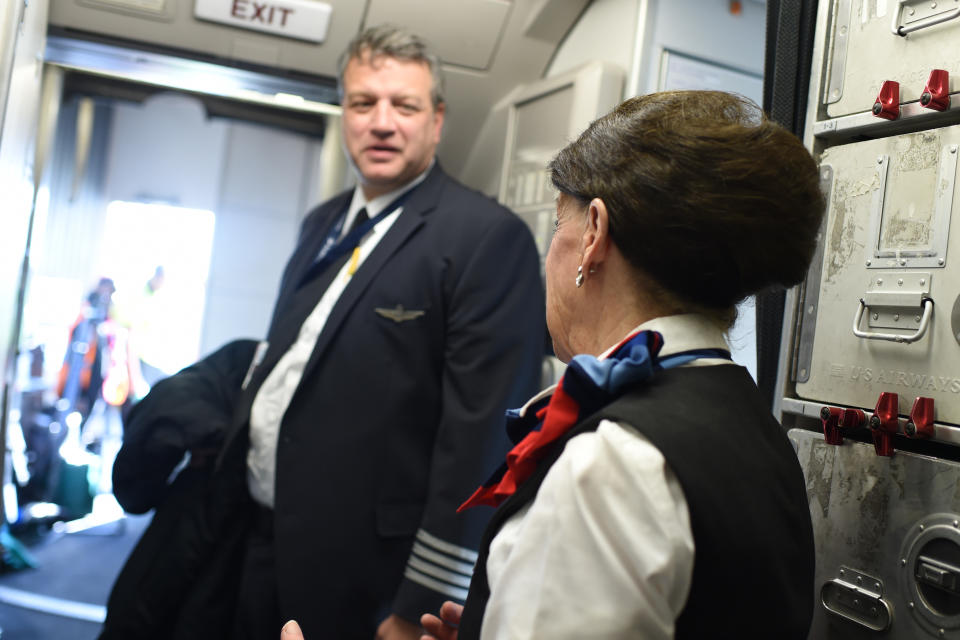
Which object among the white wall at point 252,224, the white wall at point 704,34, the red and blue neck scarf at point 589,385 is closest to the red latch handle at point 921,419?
the red and blue neck scarf at point 589,385

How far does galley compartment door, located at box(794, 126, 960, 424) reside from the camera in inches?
46.4

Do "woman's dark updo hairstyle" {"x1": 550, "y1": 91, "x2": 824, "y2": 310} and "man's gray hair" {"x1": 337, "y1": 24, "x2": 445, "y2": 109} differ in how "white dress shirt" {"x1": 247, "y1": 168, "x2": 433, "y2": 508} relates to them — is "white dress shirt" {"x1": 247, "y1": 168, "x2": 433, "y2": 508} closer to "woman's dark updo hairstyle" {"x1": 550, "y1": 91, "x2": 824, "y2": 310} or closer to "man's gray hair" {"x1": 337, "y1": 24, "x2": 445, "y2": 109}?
"man's gray hair" {"x1": 337, "y1": 24, "x2": 445, "y2": 109}

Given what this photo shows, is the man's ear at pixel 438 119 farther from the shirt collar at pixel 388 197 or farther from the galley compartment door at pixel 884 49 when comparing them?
the galley compartment door at pixel 884 49

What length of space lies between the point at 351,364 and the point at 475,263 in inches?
15.0

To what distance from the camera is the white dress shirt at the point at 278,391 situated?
6.59ft

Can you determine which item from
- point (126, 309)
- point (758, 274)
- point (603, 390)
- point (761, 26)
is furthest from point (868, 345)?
point (126, 309)

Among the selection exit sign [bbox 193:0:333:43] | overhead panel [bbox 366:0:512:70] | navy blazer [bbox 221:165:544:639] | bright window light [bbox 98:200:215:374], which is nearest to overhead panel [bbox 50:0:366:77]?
exit sign [bbox 193:0:333:43]

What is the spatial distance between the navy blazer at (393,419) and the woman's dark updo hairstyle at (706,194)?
3.03ft

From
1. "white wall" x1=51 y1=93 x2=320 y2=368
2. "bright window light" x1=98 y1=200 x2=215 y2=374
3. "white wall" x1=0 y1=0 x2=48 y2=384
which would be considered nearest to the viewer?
"white wall" x1=0 y1=0 x2=48 y2=384

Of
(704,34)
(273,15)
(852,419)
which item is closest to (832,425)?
(852,419)

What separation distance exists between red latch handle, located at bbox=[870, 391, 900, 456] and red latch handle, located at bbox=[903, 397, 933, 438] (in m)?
0.03

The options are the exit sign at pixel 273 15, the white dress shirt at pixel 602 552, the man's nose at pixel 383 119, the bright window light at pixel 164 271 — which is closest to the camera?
the white dress shirt at pixel 602 552

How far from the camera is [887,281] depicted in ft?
4.18

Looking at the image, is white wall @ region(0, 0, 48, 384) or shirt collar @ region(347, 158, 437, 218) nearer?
white wall @ region(0, 0, 48, 384)
